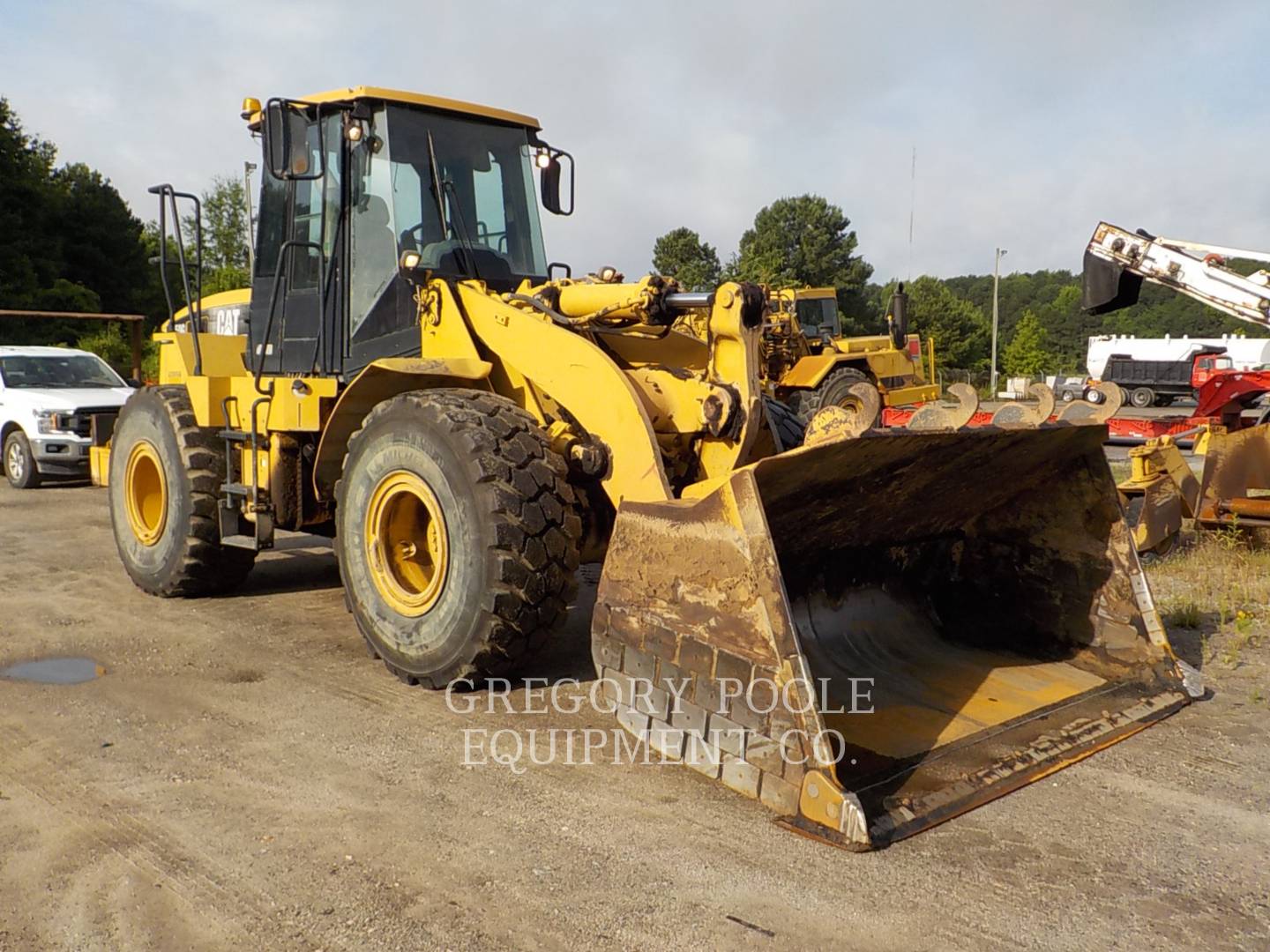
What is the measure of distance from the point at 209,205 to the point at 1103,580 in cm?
3567

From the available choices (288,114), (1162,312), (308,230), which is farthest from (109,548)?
(1162,312)

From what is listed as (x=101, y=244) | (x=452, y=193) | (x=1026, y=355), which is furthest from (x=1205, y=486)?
(x=1026, y=355)

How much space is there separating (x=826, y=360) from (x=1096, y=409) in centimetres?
1136

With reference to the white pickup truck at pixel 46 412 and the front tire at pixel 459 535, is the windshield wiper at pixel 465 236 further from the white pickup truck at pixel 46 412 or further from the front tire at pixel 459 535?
the white pickup truck at pixel 46 412

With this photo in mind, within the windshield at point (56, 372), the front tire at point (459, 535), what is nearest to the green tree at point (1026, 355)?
the windshield at point (56, 372)

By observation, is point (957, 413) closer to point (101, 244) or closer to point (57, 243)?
point (57, 243)

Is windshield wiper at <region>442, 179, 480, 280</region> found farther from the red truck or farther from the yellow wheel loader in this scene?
the red truck

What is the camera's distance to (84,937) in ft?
9.08

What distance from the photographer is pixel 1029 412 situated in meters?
4.71

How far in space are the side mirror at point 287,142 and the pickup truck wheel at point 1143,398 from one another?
35.7 metres

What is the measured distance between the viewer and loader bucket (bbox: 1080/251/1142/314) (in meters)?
8.99

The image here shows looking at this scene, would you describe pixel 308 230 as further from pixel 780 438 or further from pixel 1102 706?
pixel 1102 706

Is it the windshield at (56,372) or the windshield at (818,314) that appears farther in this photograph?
the windshield at (818,314)

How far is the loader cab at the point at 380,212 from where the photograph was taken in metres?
5.57
